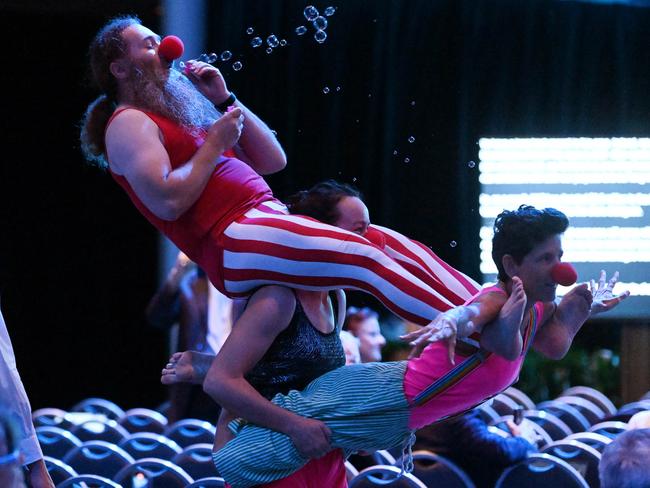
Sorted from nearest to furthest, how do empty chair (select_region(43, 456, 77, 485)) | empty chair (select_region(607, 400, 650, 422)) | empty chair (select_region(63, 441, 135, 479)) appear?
empty chair (select_region(43, 456, 77, 485)) < empty chair (select_region(63, 441, 135, 479)) < empty chair (select_region(607, 400, 650, 422))

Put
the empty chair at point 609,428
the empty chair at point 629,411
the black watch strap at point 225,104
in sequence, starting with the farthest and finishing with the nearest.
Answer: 1. the empty chair at point 629,411
2. the empty chair at point 609,428
3. the black watch strap at point 225,104

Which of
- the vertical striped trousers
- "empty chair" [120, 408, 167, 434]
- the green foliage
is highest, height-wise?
the vertical striped trousers

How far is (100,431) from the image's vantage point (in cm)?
466

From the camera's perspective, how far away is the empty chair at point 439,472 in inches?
131

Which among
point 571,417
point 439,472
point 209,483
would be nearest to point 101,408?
point 571,417

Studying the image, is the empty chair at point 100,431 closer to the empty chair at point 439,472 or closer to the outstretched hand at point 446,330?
the empty chair at point 439,472

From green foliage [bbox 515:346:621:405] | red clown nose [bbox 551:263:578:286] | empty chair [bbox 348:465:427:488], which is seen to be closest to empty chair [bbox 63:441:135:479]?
empty chair [bbox 348:465:427:488]

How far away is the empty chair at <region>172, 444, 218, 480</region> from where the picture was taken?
3590 millimetres

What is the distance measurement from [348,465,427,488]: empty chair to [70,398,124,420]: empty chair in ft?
8.24

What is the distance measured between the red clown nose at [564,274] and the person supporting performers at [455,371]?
18mm

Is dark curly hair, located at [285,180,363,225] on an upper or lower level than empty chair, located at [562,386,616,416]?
upper

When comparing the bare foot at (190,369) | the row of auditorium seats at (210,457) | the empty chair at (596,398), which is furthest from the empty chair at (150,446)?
the empty chair at (596,398)

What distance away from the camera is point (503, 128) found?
7.37m

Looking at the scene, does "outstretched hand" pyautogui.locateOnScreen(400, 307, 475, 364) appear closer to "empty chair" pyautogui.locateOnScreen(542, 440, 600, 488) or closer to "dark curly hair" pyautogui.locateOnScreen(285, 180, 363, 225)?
"dark curly hair" pyautogui.locateOnScreen(285, 180, 363, 225)
